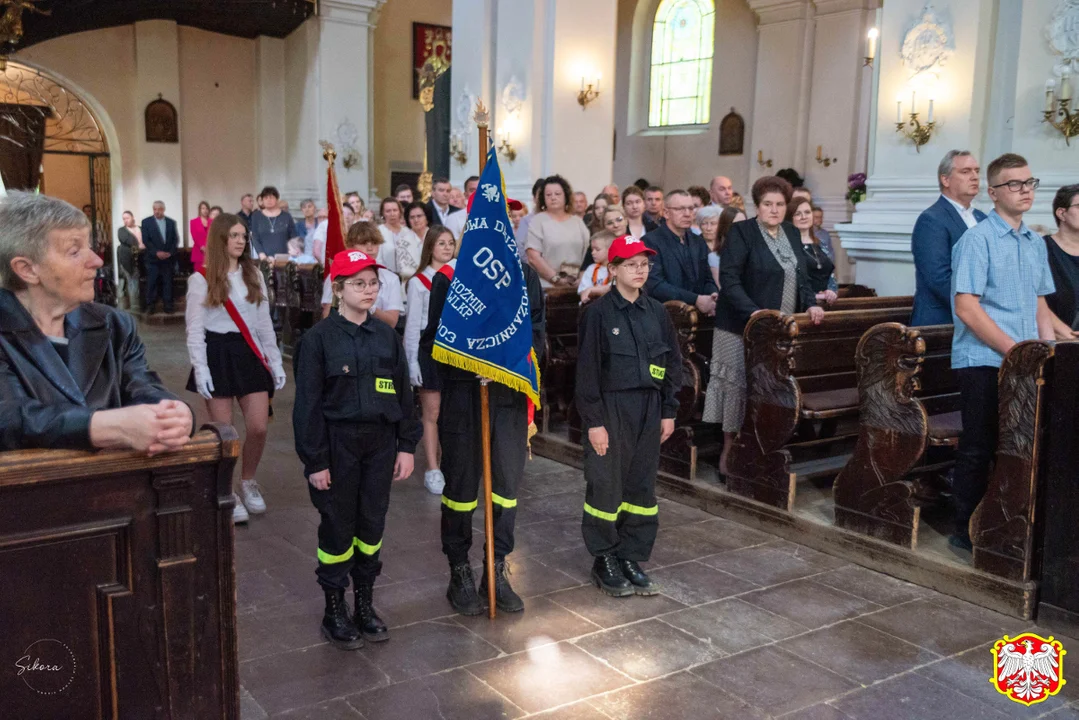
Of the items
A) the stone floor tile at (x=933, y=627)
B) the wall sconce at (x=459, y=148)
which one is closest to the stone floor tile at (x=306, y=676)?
the stone floor tile at (x=933, y=627)

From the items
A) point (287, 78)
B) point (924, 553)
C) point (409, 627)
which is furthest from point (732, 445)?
point (287, 78)

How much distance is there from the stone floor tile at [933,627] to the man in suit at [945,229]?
163 centimetres

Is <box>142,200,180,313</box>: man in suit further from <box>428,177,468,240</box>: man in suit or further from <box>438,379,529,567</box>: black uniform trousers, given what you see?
<box>438,379,529,567</box>: black uniform trousers

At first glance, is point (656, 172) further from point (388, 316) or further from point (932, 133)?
point (388, 316)

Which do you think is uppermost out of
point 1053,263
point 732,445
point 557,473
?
point 1053,263

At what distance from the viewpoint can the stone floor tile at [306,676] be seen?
3.18m

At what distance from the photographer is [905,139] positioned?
7461 millimetres

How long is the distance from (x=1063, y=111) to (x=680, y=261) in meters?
3.04

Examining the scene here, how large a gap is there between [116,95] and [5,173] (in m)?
2.41

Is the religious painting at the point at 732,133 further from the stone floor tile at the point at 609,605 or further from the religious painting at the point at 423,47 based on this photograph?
the stone floor tile at the point at 609,605

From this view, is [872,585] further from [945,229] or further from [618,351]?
[945,229]

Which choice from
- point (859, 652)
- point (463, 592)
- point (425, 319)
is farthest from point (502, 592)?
point (425, 319)

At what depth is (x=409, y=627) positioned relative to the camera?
148 inches

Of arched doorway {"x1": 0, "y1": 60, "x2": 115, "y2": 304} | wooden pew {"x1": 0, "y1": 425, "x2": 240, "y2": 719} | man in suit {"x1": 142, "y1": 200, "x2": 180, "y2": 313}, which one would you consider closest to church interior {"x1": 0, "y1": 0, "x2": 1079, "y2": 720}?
wooden pew {"x1": 0, "y1": 425, "x2": 240, "y2": 719}
